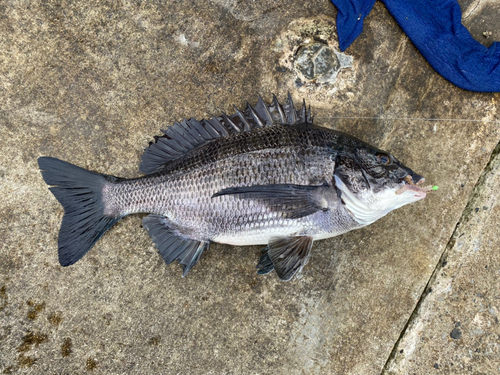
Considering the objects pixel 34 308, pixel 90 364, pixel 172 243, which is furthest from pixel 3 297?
pixel 172 243

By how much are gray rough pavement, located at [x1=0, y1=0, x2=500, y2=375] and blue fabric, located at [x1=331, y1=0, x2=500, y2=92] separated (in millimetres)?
97

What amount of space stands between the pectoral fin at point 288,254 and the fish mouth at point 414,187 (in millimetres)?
782

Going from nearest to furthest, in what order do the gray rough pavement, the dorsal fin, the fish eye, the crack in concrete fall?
1. the fish eye
2. the dorsal fin
3. the gray rough pavement
4. the crack in concrete

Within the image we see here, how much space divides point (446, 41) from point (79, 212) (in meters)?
3.54

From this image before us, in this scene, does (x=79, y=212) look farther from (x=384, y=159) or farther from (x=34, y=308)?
(x=384, y=159)

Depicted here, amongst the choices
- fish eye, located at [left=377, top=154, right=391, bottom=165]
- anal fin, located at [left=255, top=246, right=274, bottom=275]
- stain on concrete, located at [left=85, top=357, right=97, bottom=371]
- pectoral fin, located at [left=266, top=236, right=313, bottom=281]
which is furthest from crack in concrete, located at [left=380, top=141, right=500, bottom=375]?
stain on concrete, located at [left=85, top=357, right=97, bottom=371]

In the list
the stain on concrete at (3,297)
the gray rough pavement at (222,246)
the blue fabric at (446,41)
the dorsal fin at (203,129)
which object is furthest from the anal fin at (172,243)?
the blue fabric at (446,41)

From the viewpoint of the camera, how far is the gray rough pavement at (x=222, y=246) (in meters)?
2.59

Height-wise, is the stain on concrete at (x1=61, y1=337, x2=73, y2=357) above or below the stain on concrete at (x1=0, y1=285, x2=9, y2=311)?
below

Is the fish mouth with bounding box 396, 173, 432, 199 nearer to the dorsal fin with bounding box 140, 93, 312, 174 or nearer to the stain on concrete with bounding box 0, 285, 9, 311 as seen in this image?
the dorsal fin with bounding box 140, 93, 312, 174

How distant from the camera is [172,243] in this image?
2.49 metres

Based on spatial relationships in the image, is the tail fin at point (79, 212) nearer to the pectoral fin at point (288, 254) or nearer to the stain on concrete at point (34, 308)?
the stain on concrete at point (34, 308)

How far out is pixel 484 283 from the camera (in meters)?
2.83

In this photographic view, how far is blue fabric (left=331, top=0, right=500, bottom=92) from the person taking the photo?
2.81 m
